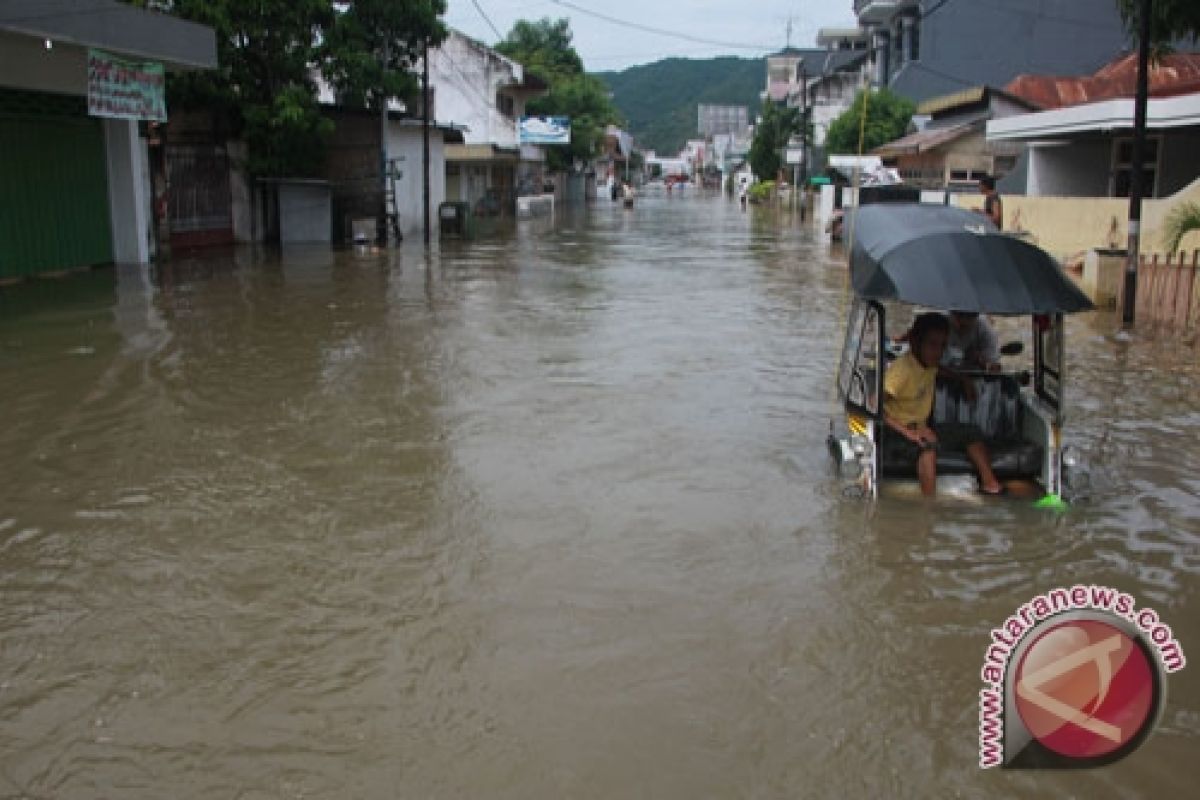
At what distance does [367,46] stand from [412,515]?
22.4 metres

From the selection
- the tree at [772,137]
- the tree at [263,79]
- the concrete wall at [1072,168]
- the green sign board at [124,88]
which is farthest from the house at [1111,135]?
the tree at [772,137]

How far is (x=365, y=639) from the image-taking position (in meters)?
5.14

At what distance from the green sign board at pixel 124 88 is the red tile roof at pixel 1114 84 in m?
17.8

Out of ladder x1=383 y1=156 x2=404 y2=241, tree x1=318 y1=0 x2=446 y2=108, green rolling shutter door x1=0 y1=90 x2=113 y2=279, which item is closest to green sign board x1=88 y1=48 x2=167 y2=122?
green rolling shutter door x1=0 y1=90 x2=113 y2=279

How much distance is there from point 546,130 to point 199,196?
85.2 feet

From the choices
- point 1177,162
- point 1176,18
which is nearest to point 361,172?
point 1177,162

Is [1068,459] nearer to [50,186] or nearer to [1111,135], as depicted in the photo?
[50,186]

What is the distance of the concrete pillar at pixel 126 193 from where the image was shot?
805 inches

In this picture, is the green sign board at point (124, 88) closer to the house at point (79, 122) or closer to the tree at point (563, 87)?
the house at point (79, 122)

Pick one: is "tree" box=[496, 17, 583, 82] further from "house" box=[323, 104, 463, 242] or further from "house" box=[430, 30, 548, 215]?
"house" box=[323, 104, 463, 242]

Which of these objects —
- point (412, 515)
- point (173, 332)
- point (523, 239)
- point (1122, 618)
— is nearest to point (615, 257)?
point (523, 239)

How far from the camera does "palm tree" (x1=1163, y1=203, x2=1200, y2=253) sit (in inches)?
571

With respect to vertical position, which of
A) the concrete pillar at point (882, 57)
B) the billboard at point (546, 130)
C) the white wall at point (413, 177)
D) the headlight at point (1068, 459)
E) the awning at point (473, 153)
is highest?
the concrete pillar at point (882, 57)

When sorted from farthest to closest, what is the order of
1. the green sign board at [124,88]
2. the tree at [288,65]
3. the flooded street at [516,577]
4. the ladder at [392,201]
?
the ladder at [392,201]
the tree at [288,65]
the green sign board at [124,88]
the flooded street at [516,577]
